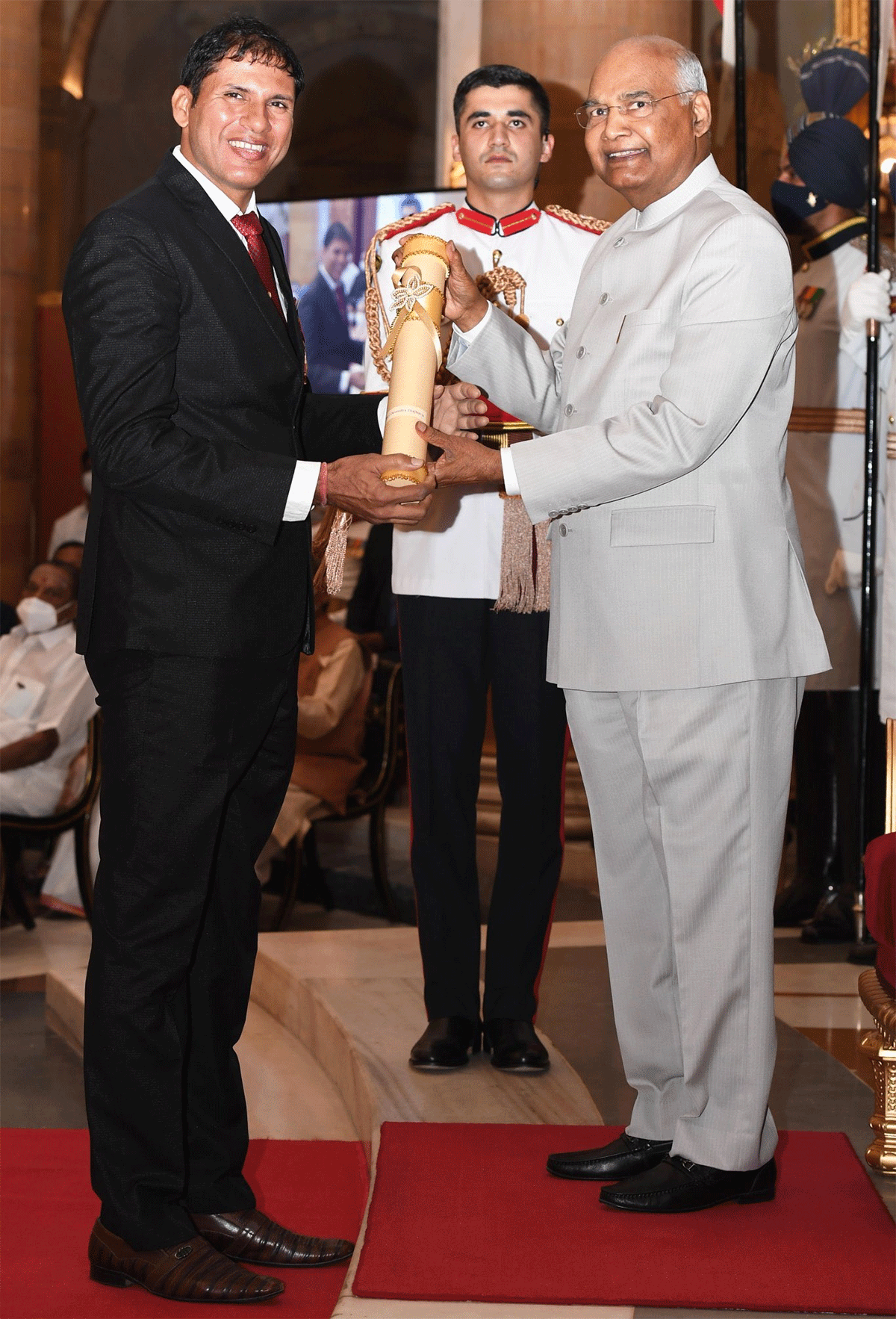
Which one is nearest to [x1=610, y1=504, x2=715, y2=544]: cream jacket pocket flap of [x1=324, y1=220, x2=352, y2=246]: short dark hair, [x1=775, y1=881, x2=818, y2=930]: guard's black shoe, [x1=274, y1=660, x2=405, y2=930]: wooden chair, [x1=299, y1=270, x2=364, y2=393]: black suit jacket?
[x1=775, y1=881, x2=818, y2=930]: guard's black shoe

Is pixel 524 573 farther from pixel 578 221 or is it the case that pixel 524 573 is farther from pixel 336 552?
pixel 578 221

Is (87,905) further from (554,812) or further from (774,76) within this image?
(774,76)

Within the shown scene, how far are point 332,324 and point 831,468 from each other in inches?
177

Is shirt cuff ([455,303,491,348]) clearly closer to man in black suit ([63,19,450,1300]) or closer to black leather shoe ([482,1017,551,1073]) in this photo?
man in black suit ([63,19,450,1300])

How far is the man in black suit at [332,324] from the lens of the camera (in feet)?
26.6

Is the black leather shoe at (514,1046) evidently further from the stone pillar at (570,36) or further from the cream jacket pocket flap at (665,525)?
the stone pillar at (570,36)

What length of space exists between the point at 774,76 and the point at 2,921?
6618mm

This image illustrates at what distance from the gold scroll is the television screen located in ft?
17.6

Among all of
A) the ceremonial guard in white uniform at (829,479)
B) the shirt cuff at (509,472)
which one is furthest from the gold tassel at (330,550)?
the ceremonial guard in white uniform at (829,479)

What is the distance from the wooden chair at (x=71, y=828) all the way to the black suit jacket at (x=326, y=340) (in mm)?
3338

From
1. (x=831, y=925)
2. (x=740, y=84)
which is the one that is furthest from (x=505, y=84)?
(x=831, y=925)

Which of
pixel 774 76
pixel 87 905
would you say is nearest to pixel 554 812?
pixel 87 905

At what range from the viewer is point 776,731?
2348 millimetres

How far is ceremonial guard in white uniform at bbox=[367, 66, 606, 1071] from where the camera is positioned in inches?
118
